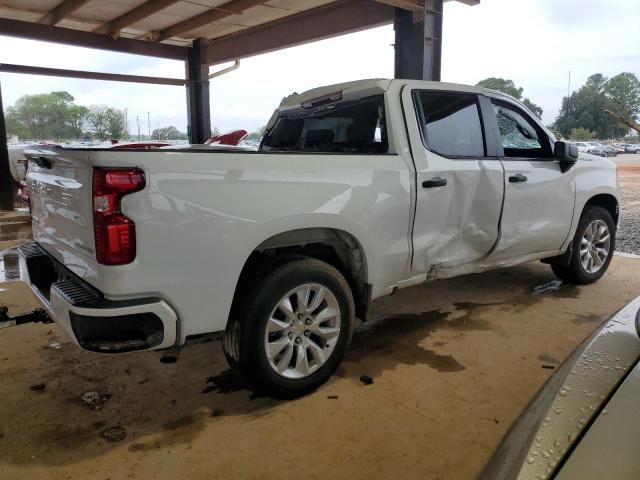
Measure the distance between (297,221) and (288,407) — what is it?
1.06 meters

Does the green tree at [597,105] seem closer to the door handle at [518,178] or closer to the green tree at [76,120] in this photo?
the green tree at [76,120]

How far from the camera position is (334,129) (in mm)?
3850

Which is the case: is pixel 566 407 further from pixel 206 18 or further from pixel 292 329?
pixel 206 18

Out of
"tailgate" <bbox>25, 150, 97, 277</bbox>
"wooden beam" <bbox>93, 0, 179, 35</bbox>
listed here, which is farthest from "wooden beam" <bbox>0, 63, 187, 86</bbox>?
"tailgate" <bbox>25, 150, 97, 277</bbox>

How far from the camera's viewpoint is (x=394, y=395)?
9.52 feet

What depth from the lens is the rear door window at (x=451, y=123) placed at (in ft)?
11.4

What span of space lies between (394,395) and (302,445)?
72cm

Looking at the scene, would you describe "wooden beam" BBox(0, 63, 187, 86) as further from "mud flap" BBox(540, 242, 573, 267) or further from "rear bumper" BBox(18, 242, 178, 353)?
"mud flap" BBox(540, 242, 573, 267)

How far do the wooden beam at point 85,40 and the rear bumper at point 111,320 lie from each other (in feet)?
32.2

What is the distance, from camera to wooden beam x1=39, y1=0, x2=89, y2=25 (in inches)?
338

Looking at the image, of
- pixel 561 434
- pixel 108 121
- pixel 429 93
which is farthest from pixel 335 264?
pixel 108 121

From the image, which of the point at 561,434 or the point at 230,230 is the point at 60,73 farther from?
the point at 561,434

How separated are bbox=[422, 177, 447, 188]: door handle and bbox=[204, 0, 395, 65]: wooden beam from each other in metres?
5.33

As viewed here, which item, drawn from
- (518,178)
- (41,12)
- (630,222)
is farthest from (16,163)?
(630,222)
